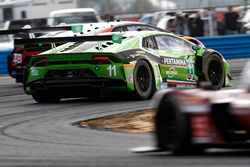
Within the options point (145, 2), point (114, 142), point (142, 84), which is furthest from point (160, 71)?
point (145, 2)

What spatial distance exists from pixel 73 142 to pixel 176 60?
556cm

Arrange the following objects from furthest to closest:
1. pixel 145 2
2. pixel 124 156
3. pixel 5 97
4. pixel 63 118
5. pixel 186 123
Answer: pixel 145 2, pixel 5 97, pixel 63 118, pixel 124 156, pixel 186 123

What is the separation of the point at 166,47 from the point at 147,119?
3660 millimetres

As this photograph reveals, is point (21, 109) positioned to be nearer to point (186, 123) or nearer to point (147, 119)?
point (147, 119)

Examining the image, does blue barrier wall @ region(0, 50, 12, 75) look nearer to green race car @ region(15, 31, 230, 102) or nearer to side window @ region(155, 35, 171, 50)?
green race car @ region(15, 31, 230, 102)

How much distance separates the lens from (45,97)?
1463 centimetres

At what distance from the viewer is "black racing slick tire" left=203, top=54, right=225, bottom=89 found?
15.1m

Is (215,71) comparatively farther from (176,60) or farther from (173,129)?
(173,129)

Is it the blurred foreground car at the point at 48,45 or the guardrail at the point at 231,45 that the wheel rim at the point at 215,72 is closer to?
the blurred foreground car at the point at 48,45

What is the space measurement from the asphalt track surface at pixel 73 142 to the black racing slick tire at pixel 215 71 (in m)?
1.81

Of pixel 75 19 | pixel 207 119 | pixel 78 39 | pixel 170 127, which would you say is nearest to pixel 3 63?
pixel 75 19

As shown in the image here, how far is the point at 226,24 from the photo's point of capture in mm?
30562

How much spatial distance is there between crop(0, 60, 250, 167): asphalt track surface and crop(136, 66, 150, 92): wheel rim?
0.34 metres

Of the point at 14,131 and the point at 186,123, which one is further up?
the point at 186,123
